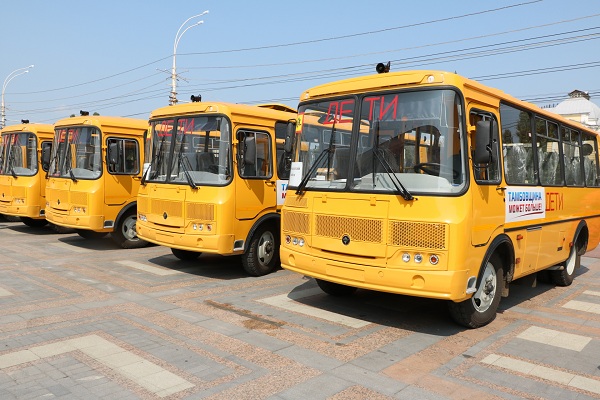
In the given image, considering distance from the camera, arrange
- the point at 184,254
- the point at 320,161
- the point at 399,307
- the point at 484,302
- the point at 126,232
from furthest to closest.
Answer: the point at 126,232, the point at 184,254, the point at 399,307, the point at 320,161, the point at 484,302

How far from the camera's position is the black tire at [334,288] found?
24.4 feet

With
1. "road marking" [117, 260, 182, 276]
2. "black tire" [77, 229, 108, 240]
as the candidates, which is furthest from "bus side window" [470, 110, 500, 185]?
"black tire" [77, 229, 108, 240]

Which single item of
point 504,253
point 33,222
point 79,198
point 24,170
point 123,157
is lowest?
point 33,222

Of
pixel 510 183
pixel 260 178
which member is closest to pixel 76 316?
pixel 260 178

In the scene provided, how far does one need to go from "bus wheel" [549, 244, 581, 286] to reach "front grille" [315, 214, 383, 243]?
4.96m

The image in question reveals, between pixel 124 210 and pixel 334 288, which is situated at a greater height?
pixel 124 210

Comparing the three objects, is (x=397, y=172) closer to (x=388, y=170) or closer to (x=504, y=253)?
(x=388, y=170)

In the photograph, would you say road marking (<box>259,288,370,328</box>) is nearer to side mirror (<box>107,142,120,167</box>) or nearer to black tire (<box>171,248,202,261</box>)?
black tire (<box>171,248,202,261</box>)

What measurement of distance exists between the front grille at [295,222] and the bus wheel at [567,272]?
519 centimetres

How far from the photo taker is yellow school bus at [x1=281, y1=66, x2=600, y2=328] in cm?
544

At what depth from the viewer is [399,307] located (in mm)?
7152

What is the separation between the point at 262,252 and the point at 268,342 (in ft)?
12.5

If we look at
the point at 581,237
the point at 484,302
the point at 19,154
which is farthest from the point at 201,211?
the point at 19,154

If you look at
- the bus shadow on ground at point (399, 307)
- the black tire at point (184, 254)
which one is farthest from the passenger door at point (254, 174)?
the black tire at point (184, 254)
